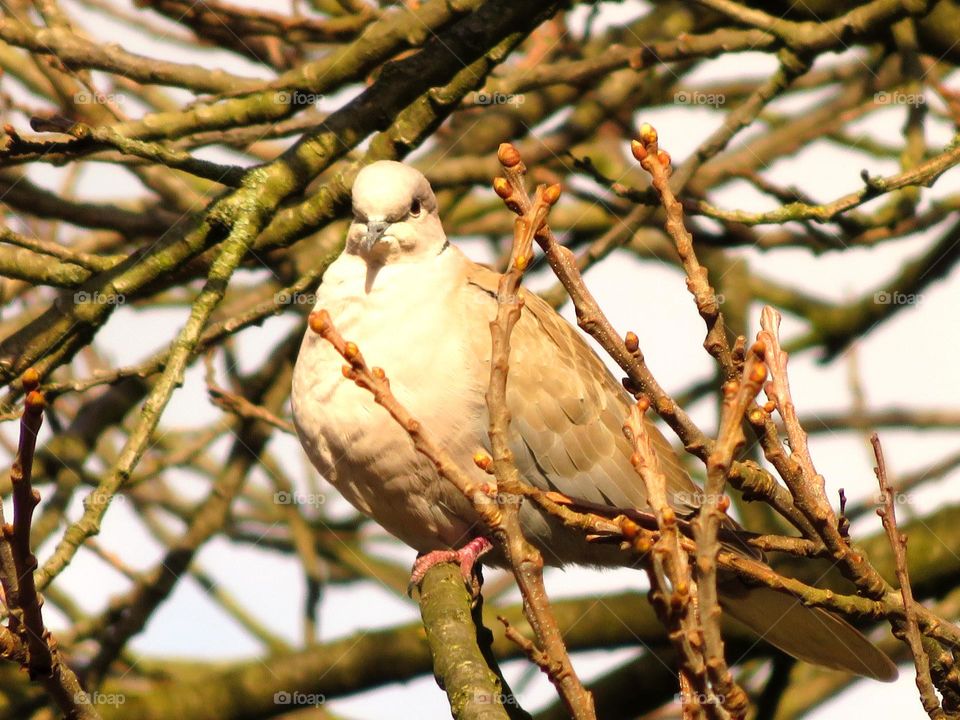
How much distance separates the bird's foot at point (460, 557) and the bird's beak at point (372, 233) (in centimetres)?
94

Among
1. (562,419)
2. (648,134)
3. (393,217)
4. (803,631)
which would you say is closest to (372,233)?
(393,217)

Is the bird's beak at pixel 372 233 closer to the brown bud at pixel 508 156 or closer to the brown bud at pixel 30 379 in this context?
the brown bud at pixel 508 156

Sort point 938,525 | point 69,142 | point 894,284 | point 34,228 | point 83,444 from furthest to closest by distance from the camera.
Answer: point 34,228 → point 894,284 → point 83,444 → point 938,525 → point 69,142

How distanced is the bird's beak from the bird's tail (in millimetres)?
1537

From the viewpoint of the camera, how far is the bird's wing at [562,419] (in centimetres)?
379

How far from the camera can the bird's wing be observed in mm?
3785

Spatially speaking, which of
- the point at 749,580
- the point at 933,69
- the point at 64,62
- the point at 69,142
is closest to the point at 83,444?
the point at 64,62

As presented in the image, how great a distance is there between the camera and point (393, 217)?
140 inches

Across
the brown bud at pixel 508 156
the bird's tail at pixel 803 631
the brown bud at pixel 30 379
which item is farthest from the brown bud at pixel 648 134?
the bird's tail at pixel 803 631

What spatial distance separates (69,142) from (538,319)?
1.51 m

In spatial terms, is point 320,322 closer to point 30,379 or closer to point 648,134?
point 30,379

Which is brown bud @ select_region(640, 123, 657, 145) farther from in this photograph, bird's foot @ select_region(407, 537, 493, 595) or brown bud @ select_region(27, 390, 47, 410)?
bird's foot @ select_region(407, 537, 493, 595)

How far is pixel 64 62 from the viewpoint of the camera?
149 inches

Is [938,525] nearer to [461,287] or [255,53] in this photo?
[461,287]
